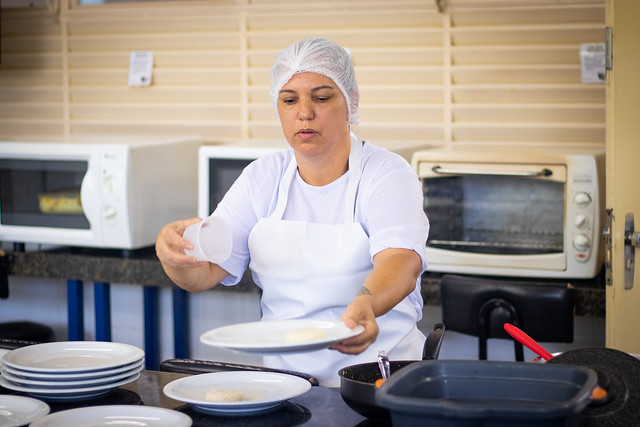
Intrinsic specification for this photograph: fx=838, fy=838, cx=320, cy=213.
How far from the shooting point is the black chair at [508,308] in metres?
2.72

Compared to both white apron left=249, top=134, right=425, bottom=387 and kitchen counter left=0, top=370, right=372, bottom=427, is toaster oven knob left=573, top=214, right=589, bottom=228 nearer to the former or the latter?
white apron left=249, top=134, right=425, bottom=387

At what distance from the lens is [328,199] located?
Result: 209cm

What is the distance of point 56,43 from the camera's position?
407 cm

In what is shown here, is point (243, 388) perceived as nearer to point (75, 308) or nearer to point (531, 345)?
point (531, 345)

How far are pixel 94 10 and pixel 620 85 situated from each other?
8.32 ft

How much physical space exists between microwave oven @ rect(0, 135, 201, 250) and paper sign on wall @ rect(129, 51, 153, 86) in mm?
415

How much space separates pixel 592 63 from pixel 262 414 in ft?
7.57

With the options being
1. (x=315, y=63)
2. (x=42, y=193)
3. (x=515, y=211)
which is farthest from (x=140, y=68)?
(x=315, y=63)

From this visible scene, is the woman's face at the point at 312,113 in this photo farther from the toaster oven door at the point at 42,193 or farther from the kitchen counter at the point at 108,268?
the toaster oven door at the point at 42,193

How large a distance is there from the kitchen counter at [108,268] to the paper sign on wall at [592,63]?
0.81m

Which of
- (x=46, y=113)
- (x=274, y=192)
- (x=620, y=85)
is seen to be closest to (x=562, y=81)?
(x=620, y=85)

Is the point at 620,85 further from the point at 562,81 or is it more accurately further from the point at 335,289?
the point at 335,289

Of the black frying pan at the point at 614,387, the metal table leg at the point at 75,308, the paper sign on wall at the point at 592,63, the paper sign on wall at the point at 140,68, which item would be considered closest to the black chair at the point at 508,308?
the paper sign on wall at the point at 592,63

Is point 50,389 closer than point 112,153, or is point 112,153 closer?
point 50,389
